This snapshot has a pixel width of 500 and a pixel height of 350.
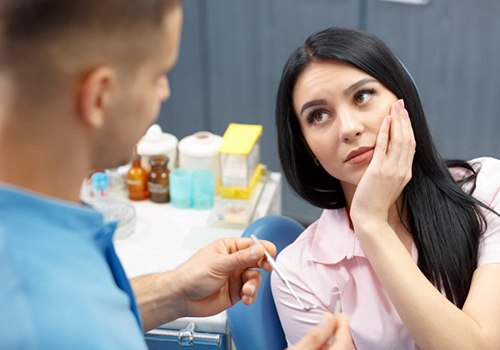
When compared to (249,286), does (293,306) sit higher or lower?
lower

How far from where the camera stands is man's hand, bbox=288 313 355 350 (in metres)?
1.03

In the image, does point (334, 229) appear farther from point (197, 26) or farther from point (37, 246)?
point (197, 26)

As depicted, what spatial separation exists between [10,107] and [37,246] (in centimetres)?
15

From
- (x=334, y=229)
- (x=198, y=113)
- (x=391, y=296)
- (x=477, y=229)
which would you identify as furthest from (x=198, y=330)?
(x=198, y=113)

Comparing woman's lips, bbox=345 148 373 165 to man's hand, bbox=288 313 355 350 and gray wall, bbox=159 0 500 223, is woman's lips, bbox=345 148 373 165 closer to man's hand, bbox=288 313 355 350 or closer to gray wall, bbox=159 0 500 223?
man's hand, bbox=288 313 355 350

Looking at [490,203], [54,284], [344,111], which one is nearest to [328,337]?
[54,284]

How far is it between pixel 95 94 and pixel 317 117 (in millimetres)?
933

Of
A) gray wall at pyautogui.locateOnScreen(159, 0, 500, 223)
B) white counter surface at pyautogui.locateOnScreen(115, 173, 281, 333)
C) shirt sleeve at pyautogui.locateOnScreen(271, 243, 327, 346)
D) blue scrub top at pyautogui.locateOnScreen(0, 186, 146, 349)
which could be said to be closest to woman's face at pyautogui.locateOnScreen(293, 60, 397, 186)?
shirt sleeve at pyautogui.locateOnScreen(271, 243, 327, 346)

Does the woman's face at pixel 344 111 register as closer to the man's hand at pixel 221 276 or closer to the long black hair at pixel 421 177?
the long black hair at pixel 421 177

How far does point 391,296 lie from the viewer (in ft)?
5.17

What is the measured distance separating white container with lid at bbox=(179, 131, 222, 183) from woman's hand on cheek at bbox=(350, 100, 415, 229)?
86cm

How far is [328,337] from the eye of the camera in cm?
106

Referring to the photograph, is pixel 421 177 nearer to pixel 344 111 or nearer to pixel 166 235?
pixel 344 111

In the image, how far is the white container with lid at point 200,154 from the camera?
2.43 meters
